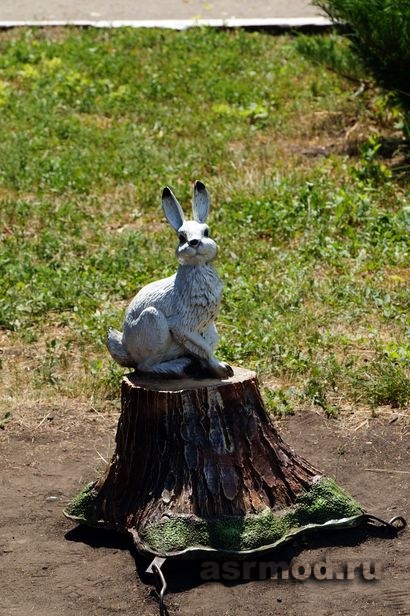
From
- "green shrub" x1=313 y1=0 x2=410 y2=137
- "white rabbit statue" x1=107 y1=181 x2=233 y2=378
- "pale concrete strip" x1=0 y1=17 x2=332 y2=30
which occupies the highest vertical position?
"pale concrete strip" x1=0 y1=17 x2=332 y2=30

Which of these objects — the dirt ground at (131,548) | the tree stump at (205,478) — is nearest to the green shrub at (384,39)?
the dirt ground at (131,548)

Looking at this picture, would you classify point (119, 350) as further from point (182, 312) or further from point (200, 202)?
point (200, 202)

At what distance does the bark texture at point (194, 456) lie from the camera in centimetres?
540

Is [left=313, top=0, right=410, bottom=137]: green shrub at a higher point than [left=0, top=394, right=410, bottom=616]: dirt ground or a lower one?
higher

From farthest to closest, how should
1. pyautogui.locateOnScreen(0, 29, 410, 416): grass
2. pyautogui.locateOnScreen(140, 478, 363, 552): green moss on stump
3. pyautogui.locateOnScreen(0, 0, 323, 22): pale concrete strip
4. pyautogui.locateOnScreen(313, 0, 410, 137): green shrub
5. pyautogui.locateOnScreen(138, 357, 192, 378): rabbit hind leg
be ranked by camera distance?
pyautogui.locateOnScreen(0, 0, 323, 22): pale concrete strip < pyautogui.locateOnScreen(313, 0, 410, 137): green shrub < pyautogui.locateOnScreen(0, 29, 410, 416): grass < pyautogui.locateOnScreen(138, 357, 192, 378): rabbit hind leg < pyautogui.locateOnScreen(140, 478, 363, 552): green moss on stump

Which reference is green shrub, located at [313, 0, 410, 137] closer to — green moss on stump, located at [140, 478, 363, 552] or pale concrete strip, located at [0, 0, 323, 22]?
pale concrete strip, located at [0, 0, 323, 22]

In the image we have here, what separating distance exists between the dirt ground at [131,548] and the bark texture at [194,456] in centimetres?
24

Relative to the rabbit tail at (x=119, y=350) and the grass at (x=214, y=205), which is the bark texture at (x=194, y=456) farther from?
the grass at (x=214, y=205)

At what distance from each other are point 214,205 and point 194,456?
14.8 feet

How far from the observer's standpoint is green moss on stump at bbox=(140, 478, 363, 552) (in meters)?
5.29

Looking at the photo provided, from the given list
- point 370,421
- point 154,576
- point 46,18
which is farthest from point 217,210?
point 46,18

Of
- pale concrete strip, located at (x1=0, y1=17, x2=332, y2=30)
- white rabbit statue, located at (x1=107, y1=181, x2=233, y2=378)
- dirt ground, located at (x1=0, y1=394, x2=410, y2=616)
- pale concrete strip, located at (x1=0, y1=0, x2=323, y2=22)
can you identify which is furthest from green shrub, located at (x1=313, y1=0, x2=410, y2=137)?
white rabbit statue, located at (x1=107, y1=181, x2=233, y2=378)

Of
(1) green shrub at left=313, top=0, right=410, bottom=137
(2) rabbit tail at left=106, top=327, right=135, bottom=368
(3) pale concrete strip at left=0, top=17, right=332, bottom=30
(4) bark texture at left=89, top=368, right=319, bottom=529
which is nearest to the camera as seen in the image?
(4) bark texture at left=89, top=368, right=319, bottom=529

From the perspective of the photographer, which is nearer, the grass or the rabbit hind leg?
the rabbit hind leg
